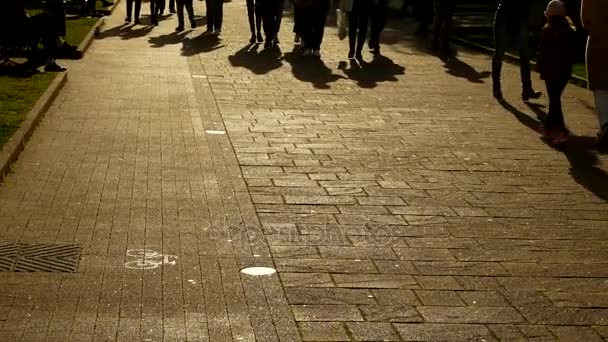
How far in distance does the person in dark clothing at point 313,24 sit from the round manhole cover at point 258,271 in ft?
45.5

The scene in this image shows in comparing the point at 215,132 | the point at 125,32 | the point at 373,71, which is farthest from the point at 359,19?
the point at 215,132

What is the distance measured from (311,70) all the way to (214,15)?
6210 mm

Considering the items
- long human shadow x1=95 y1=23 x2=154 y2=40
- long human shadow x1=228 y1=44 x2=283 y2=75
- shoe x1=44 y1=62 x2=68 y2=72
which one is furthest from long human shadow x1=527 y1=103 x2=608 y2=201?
long human shadow x1=95 y1=23 x2=154 y2=40

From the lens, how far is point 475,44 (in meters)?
24.7

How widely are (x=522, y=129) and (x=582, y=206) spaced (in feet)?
13.4

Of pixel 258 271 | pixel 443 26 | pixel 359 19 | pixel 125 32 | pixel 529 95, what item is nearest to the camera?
→ pixel 258 271

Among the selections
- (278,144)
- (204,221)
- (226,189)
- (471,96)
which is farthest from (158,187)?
(471,96)

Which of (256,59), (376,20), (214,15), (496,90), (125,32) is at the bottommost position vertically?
(125,32)

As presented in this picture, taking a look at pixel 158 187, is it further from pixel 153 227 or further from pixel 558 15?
pixel 558 15

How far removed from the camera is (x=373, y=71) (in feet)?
64.4

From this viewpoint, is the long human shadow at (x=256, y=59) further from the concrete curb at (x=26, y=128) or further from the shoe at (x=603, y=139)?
the shoe at (x=603, y=139)

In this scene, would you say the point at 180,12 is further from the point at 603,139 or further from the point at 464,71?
the point at 603,139

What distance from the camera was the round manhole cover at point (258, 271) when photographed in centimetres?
751

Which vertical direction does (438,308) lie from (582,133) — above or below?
above
